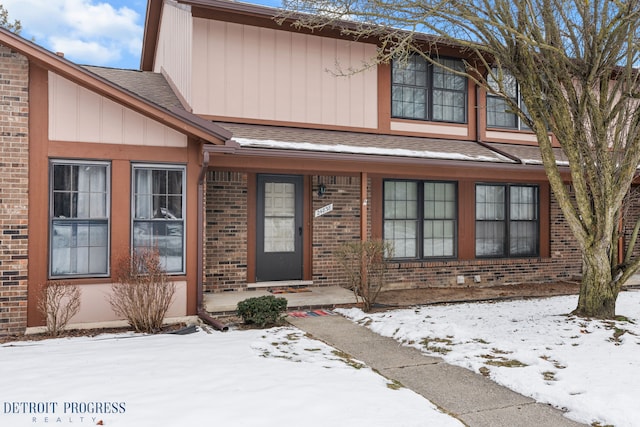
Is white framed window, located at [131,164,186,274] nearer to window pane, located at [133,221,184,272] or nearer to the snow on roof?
window pane, located at [133,221,184,272]

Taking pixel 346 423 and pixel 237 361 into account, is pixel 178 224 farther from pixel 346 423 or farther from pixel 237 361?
pixel 346 423

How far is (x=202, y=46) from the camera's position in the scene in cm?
937

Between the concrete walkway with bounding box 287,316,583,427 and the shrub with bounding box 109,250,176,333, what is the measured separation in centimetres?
198

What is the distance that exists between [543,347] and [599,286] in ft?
6.45

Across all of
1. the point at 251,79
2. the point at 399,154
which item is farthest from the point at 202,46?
the point at 399,154

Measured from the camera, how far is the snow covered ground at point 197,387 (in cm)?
393

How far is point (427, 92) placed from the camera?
11156 mm

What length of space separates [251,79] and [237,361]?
19.7ft

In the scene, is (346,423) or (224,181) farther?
(224,181)

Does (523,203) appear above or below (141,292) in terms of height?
above

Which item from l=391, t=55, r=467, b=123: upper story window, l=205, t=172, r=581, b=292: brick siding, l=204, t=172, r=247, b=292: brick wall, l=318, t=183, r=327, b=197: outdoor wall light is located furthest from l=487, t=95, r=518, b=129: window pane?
l=204, t=172, r=247, b=292: brick wall

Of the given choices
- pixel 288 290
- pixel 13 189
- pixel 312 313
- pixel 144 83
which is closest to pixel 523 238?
pixel 288 290

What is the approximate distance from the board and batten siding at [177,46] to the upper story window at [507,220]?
666 cm

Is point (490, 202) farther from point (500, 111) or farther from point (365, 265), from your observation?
point (365, 265)
